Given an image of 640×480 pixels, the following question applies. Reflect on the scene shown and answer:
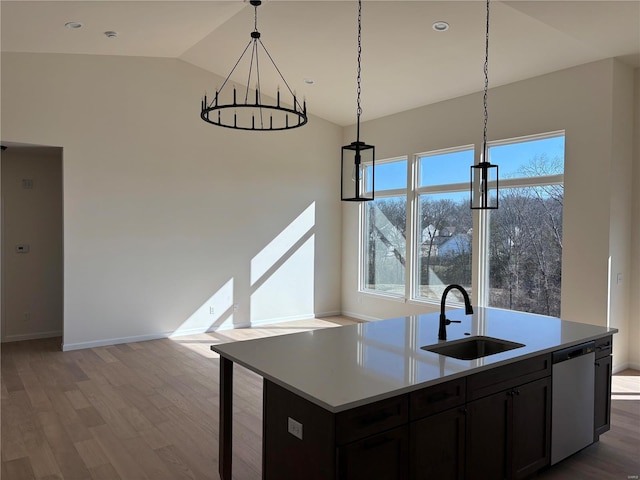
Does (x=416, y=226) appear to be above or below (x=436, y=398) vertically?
above

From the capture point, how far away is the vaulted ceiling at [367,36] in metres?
4.17

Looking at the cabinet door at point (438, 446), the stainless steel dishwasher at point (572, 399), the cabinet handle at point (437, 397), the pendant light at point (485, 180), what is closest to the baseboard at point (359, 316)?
the pendant light at point (485, 180)

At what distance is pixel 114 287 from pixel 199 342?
4.19 ft

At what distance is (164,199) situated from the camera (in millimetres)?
6324

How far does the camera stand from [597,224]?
476 centimetres

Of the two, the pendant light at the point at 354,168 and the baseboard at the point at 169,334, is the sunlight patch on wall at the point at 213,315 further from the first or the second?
the pendant light at the point at 354,168

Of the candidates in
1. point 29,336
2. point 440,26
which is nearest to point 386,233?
point 440,26

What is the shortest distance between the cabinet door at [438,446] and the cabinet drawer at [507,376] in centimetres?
14

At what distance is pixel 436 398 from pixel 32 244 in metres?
5.95

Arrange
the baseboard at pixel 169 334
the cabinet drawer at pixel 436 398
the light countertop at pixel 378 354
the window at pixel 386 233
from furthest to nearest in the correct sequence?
the window at pixel 386 233 < the baseboard at pixel 169 334 < the cabinet drawer at pixel 436 398 < the light countertop at pixel 378 354

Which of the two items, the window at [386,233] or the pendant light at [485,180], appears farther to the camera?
Result: the window at [386,233]

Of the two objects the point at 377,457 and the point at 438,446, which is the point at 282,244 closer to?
the point at 438,446

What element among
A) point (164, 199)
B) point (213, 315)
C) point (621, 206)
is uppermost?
point (164, 199)

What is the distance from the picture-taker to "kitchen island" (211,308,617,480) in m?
1.94
